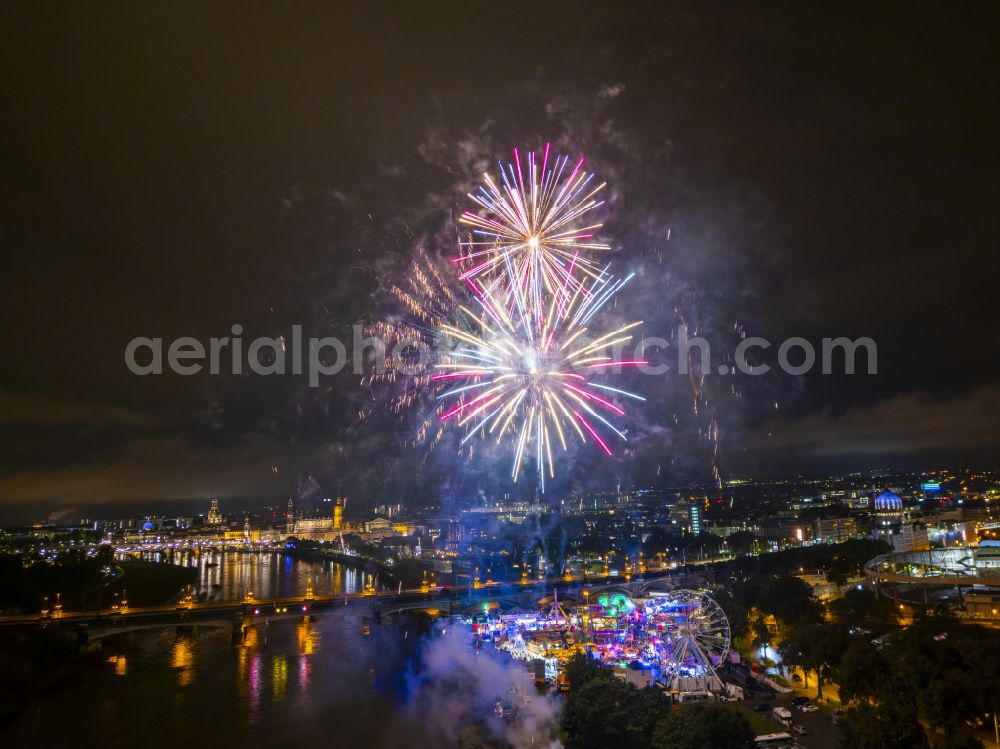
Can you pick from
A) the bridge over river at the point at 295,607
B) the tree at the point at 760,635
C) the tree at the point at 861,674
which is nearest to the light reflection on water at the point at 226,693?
the bridge over river at the point at 295,607

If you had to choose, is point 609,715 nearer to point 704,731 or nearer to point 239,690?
point 704,731

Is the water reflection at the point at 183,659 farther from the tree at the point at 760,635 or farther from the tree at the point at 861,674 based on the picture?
the tree at the point at 861,674

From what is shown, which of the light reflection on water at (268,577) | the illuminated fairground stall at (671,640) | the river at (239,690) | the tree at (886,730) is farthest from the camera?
the light reflection on water at (268,577)

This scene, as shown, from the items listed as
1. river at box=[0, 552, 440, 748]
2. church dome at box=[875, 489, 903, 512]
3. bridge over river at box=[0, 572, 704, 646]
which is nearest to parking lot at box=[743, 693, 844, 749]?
river at box=[0, 552, 440, 748]

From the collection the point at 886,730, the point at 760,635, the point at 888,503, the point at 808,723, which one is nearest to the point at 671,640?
the point at 760,635

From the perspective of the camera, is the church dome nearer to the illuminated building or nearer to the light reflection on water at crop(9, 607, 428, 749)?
the light reflection on water at crop(9, 607, 428, 749)

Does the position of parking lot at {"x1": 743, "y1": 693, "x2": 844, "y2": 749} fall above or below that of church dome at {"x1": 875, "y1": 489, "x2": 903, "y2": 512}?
above

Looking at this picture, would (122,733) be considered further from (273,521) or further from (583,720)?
(273,521)

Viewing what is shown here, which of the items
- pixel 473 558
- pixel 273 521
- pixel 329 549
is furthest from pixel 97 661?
pixel 273 521

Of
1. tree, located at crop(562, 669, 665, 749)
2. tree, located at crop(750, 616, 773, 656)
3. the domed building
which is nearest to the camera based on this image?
tree, located at crop(562, 669, 665, 749)
